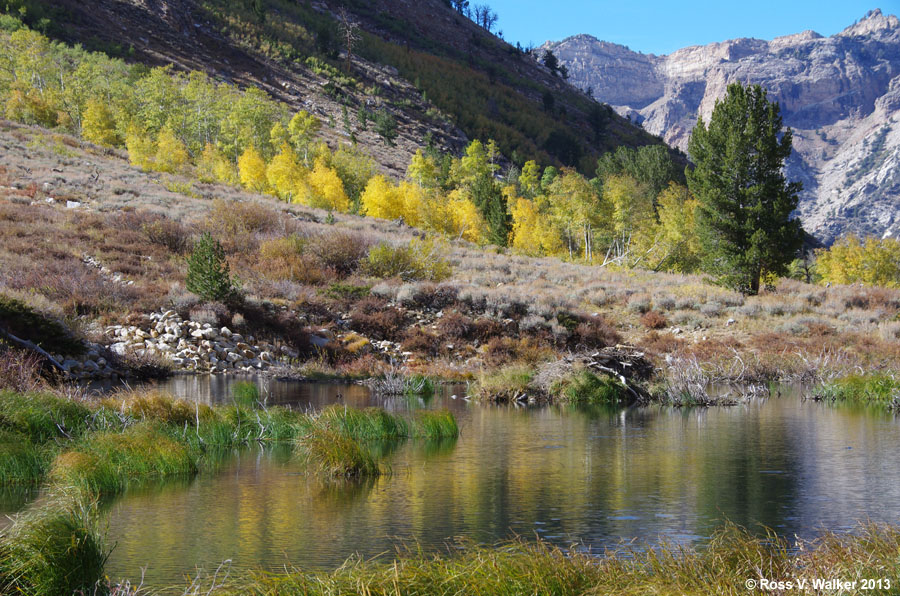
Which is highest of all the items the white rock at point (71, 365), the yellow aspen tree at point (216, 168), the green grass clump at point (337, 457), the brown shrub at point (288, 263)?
the yellow aspen tree at point (216, 168)

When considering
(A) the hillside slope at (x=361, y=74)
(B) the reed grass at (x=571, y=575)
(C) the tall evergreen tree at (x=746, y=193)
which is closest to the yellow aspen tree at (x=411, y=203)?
(A) the hillside slope at (x=361, y=74)

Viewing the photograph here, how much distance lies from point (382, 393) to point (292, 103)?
3956 inches

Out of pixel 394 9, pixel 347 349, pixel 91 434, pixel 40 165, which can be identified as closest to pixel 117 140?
pixel 40 165

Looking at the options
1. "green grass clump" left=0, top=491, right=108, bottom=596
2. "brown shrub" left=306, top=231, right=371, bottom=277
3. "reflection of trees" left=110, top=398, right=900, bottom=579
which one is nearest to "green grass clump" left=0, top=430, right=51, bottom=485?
"reflection of trees" left=110, top=398, right=900, bottom=579

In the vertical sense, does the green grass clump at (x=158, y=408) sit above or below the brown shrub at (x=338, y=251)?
below

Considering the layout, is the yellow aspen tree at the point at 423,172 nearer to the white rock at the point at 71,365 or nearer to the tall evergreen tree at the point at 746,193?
the tall evergreen tree at the point at 746,193

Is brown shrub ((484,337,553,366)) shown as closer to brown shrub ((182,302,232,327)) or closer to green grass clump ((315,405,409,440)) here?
brown shrub ((182,302,232,327))

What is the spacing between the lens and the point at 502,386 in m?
23.8

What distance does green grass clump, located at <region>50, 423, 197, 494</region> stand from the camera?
35.0ft

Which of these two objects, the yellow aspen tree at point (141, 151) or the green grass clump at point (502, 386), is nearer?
the green grass clump at point (502, 386)

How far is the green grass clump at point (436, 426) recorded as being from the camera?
52.3ft

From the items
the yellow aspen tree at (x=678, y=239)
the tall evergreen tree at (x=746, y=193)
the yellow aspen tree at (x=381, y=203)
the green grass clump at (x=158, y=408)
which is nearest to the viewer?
the green grass clump at (x=158, y=408)

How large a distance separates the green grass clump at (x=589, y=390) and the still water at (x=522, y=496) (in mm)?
5896

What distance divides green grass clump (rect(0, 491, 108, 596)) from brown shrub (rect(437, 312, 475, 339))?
83.6 feet
